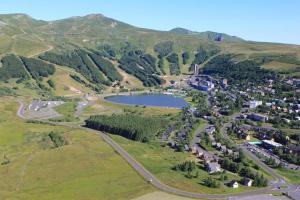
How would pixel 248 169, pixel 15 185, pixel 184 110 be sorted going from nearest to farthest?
pixel 15 185
pixel 248 169
pixel 184 110

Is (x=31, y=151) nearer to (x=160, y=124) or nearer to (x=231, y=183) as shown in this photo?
(x=160, y=124)

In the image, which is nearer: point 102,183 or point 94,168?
point 102,183

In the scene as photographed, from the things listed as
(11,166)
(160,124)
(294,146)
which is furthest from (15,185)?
(294,146)

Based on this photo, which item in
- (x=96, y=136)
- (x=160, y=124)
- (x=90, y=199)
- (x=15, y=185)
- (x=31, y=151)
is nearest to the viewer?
(x=90, y=199)

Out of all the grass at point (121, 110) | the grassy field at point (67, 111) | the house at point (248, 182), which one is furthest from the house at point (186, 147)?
the grassy field at point (67, 111)

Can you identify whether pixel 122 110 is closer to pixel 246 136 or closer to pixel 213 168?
pixel 246 136

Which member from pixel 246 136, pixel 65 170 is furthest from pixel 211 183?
pixel 246 136

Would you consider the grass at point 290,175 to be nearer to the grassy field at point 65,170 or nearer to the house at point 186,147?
the house at point 186,147
